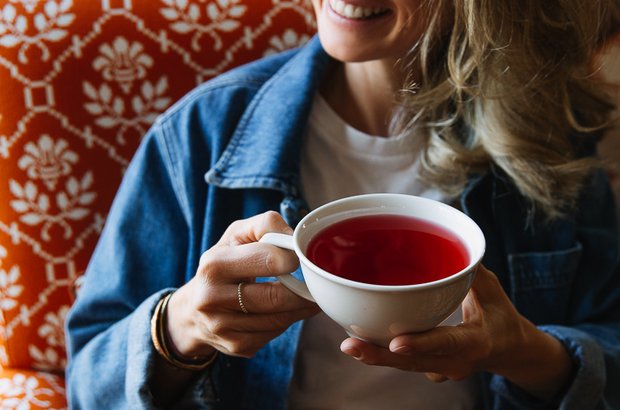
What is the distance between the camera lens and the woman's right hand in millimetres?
660

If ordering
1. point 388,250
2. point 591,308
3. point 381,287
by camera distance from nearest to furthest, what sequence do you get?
point 381,287 → point 388,250 → point 591,308

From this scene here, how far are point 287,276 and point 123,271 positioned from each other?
0.41 meters

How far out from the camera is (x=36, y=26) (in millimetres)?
1021

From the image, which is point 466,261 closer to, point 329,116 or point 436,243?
point 436,243

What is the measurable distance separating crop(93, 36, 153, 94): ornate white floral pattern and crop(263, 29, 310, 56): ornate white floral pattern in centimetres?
19

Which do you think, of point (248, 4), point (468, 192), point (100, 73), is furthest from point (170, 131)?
point (468, 192)

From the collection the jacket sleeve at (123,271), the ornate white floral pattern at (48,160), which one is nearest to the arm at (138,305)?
the jacket sleeve at (123,271)

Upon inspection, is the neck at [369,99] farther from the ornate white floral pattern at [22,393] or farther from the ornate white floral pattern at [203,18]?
the ornate white floral pattern at [22,393]

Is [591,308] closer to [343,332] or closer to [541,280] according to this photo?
[541,280]

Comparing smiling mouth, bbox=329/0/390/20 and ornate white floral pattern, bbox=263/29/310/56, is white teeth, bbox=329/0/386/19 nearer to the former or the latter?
smiling mouth, bbox=329/0/390/20

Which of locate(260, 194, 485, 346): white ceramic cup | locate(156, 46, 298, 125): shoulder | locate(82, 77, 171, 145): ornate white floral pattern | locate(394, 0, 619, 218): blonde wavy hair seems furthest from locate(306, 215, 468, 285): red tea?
locate(82, 77, 171, 145): ornate white floral pattern

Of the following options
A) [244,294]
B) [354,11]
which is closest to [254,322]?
[244,294]

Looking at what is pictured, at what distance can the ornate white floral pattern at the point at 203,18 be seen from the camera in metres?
1.09

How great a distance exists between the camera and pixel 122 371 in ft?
3.14
